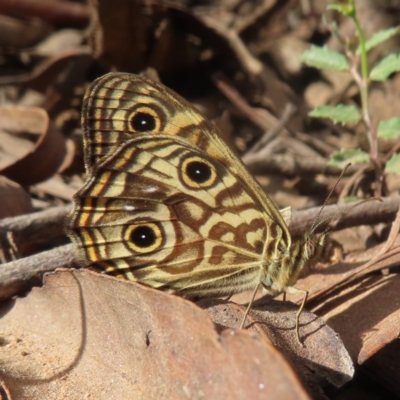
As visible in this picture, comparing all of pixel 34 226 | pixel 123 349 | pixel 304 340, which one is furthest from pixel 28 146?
pixel 304 340

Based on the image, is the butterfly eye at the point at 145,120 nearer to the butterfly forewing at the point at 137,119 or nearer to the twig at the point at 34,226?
the butterfly forewing at the point at 137,119

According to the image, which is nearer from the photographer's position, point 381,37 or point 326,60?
point 381,37

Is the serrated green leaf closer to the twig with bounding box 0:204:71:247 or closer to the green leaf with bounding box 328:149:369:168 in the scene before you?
the green leaf with bounding box 328:149:369:168

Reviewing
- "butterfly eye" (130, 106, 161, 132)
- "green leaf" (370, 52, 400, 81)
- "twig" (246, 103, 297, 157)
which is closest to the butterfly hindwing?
"butterfly eye" (130, 106, 161, 132)

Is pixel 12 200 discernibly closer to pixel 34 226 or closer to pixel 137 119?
pixel 34 226

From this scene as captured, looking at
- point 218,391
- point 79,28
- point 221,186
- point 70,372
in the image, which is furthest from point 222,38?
point 218,391

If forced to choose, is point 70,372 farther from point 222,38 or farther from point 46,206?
point 222,38
